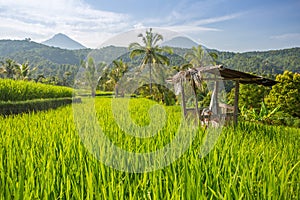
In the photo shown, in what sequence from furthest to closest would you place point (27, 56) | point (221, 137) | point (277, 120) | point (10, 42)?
point (10, 42) → point (27, 56) → point (277, 120) → point (221, 137)

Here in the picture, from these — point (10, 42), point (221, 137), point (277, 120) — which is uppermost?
point (10, 42)

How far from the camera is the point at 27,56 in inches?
4985

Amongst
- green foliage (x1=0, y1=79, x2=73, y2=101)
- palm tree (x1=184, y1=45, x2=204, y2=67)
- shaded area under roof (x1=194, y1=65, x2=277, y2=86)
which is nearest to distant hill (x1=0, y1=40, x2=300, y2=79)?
palm tree (x1=184, y1=45, x2=204, y2=67)

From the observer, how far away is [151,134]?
9.91 ft

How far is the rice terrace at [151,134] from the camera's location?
1446 millimetres

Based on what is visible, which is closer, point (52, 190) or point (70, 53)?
point (52, 190)

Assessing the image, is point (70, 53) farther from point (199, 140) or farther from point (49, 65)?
point (199, 140)

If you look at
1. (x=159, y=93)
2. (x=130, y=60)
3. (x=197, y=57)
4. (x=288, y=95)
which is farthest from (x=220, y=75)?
(x=130, y=60)

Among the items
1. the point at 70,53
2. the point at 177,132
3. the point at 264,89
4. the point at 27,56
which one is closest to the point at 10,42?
the point at 27,56

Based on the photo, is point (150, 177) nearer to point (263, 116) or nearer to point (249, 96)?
point (263, 116)

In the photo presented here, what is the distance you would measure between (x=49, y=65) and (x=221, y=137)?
11788cm

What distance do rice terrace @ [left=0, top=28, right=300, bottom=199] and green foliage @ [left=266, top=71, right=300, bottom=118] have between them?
2.8 inches

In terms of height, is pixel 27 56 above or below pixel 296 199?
above

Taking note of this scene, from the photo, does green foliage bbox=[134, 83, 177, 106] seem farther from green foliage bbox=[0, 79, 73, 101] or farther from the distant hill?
green foliage bbox=[0, 79, 73, 101]
